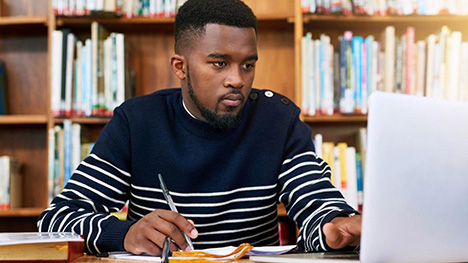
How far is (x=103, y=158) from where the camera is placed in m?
1.28

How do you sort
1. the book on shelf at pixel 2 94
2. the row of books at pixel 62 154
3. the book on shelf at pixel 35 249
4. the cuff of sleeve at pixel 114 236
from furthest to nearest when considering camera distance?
1. the book on shelf at pixel 2 94
2. the row of books at pixel 62 154
3. the cuff of sleeve at pixel 114 236
4. the book on shelf at pixel 35 249

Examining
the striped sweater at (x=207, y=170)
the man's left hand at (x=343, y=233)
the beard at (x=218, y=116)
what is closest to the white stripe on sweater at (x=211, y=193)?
the striped sweater at (x=207, y=170)

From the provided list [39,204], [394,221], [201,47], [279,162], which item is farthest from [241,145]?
[39,204]

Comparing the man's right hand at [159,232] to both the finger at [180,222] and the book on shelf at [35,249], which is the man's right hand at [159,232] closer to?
the finger at [180,222]

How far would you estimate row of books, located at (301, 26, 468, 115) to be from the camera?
2207 millimetres

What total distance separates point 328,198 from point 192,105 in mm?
393

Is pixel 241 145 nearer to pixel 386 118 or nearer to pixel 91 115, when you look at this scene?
pixel 386 118

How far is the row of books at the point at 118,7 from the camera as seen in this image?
7.26 ft

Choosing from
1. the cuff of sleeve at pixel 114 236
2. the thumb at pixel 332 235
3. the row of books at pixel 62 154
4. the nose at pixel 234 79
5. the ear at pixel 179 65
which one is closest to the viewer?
the thumb at pixel 332 235

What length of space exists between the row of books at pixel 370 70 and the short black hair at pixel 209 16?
0.95 m

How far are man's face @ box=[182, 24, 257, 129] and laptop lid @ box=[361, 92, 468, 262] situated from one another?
1.90 feet

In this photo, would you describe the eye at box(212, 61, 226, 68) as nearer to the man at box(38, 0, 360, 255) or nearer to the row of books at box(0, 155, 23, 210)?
the man at box(38, 0, 360, 255)

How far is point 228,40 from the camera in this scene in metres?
1.24

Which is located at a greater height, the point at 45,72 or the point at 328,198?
the point at 45,72
